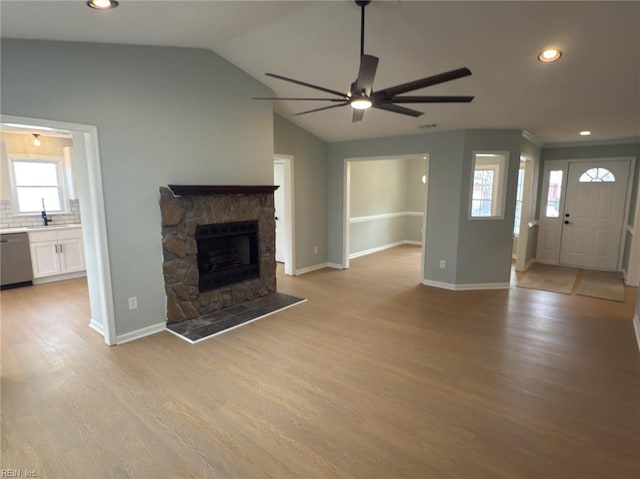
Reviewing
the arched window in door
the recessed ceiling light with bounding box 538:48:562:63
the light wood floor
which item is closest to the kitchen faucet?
the light wood floor

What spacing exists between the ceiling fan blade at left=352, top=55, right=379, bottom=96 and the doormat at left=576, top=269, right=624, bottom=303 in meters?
4.82

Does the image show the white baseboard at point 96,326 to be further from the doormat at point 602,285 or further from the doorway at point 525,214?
the doorway at point 525,214

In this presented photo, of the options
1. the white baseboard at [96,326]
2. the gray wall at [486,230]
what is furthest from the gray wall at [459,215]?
the white baseboard at [96,326]

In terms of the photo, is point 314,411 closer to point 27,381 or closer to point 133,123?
point 27,381

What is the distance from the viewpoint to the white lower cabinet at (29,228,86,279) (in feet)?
17.0

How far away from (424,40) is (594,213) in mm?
5663

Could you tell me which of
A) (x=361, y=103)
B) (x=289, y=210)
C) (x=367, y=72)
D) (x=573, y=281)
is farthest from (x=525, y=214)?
(x=367, y=72)

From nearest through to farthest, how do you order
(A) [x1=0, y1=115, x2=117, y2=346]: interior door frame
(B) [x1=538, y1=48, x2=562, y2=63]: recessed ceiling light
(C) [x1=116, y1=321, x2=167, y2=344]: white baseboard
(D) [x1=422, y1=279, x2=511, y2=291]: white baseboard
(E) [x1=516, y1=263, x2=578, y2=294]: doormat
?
1. (B) [x1=538, y1=48, x2=562, y2=63]: recessed ceiling light
2. (A) [x1=0, y1=115, x2=117, y2=346]: interior door frame
3. (C) [x1=116, y1=321, x2=167, y2=344]: white baseboard
4. (D) [x1=422, y1=279, x2=511, y2=291]: white baseboard
5. (E) [x1=516, y1=263, x2=578, y2=294]: doormat

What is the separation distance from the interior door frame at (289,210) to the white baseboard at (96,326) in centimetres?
305

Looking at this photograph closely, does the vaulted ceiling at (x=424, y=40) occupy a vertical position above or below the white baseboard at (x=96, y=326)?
above

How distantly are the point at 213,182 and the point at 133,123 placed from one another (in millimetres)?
1004

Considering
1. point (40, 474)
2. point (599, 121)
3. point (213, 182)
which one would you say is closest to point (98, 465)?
point (40, 474)

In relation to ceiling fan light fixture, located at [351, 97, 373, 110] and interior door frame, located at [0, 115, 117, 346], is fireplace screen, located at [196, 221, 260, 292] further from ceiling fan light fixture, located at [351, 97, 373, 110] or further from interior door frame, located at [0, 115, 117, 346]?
ceiling fan light fixture, located at [351, 97, 373, 110]

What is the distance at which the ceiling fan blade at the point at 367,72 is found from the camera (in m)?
2.03
